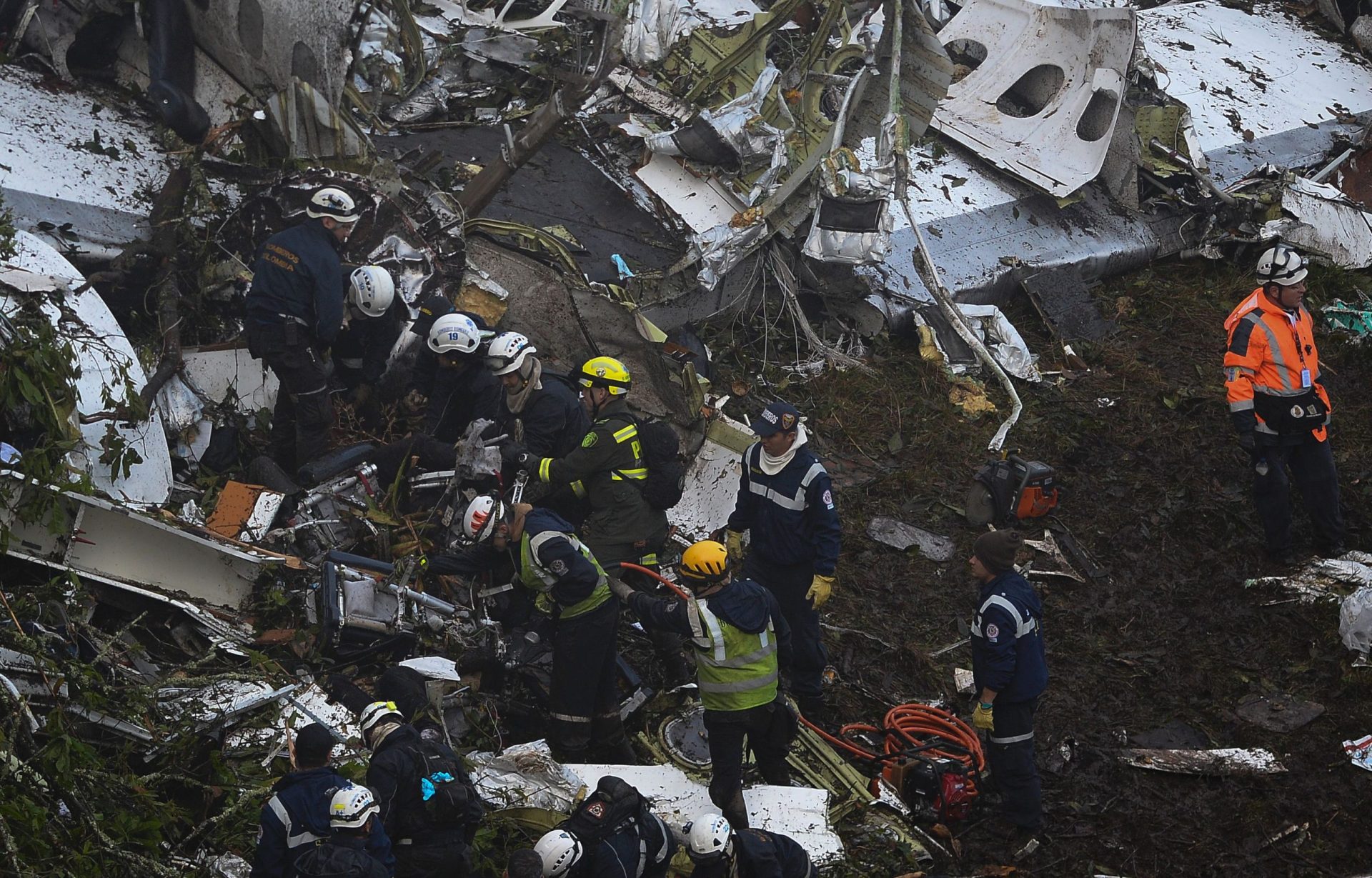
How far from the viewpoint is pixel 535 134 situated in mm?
7562

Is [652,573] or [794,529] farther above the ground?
[794,529]

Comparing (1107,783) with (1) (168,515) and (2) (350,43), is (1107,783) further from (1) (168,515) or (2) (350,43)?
(2) (350,43)

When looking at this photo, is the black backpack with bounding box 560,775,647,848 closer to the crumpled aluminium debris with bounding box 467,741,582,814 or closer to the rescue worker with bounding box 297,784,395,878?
the crumpled aluminium debris with bounding box 467,741,582,814

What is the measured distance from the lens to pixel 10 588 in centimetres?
504

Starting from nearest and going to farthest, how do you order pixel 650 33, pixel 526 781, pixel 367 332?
pixel 526 781 → pixel 367 332 → pixel 650 33

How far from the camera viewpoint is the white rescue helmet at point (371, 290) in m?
6.57

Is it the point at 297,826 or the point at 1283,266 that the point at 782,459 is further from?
the point at 1283,266

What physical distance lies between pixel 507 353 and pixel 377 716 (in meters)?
2.28

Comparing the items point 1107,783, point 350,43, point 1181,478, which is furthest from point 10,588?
point 1181,478

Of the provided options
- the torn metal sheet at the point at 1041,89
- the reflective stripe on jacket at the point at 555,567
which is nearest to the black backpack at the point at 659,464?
the reflective stripe on jacket at the point at 555,567

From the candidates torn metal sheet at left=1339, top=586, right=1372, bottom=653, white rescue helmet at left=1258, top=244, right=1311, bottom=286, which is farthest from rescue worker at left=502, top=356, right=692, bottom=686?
white rescue helmet at left=1258, top=244, right=1311, bottom=286

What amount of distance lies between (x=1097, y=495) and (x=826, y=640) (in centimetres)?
226

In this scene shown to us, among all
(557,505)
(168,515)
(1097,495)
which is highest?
(168,515)

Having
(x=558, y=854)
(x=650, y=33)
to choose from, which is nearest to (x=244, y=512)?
(x=558, y=854)
